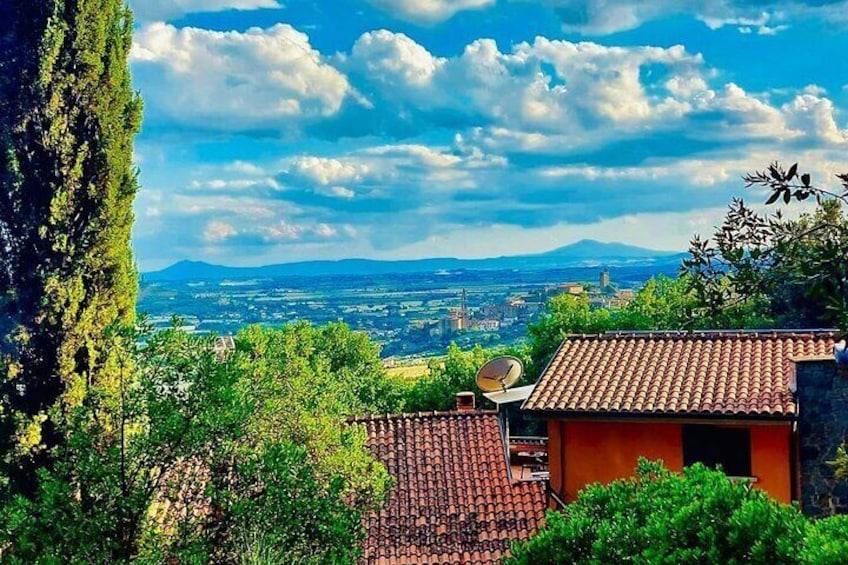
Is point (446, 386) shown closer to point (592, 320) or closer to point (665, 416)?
point (592, 320)

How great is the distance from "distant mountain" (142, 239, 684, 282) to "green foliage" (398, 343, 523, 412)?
9170 centimetres

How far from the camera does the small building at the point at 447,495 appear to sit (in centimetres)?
1405

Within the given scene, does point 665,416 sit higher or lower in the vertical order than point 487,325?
higher

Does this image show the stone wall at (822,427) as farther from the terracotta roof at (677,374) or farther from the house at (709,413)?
the terracotta roof at (677,374)

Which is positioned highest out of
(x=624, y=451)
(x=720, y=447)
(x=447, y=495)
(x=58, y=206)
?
(x=58, y=206)

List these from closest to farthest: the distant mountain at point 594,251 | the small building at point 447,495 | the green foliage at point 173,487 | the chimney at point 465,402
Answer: the green foliage at point 173,487, the small building at point 447,495, the chimney at point 465,402, the distant mountain at point 594,251

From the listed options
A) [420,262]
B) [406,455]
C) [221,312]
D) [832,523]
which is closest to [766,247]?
[832,523]

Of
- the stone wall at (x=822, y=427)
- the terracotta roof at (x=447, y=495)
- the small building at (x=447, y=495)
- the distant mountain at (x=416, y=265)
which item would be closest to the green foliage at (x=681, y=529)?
the terracotta roof at (x=447, y=495)

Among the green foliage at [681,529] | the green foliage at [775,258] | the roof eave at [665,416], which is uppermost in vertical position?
the green foliage at [775,258]

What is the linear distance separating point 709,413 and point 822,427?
2.02 metres

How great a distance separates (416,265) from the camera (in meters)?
156

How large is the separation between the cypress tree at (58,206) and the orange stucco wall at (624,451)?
8.14m

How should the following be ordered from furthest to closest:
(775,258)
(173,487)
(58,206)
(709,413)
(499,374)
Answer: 1. (499,374)
2. (709,413)
3. (58,206)
4. (173,487)
5. (775,258)

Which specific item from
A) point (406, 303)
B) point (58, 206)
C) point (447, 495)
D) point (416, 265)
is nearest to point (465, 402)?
point (447, 495)
